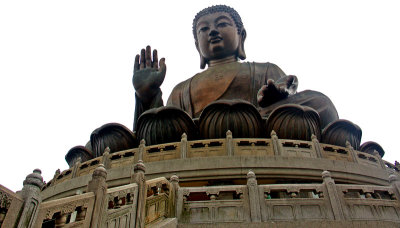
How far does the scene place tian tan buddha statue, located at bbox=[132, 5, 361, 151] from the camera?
7957 millimetres

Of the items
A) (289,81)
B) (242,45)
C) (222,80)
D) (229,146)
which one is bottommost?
(229,146)

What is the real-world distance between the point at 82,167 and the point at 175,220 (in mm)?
4021

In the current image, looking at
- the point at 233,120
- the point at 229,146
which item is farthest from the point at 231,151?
the point at 233,120

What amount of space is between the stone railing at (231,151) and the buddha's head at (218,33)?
6.57 meters

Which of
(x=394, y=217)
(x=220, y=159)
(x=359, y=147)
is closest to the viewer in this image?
(x=394, y=217)

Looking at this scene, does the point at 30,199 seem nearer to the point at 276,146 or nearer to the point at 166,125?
the point at 276,146

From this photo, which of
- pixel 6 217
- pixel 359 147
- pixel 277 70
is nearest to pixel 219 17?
pixel 277 70

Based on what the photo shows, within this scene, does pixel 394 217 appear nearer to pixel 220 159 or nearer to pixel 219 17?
pixel 220 159

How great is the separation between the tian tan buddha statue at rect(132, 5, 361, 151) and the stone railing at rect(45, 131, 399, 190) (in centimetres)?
91

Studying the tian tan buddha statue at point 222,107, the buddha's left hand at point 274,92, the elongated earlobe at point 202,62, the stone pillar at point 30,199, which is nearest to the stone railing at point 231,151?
the tian tan buddha statue at point 222,107

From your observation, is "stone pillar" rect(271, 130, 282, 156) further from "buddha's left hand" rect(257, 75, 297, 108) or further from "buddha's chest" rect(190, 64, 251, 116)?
"buddha's chest" rect(190, 64, 251, 116)

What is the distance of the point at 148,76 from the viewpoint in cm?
966

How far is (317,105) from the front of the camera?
368 inches

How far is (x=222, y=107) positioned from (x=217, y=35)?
5.49 metres
